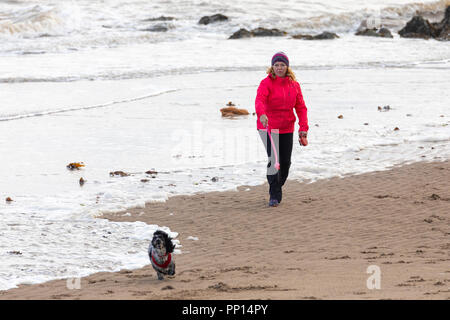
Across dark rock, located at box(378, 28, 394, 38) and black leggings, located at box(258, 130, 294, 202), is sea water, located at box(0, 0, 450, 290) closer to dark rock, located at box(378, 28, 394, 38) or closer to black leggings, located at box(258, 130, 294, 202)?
black leggings, located at box(258, 130, 294, 202)

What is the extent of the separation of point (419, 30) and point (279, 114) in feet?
103

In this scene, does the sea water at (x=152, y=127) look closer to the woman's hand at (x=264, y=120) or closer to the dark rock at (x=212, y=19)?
the woman's hand at (x=264, y=120)

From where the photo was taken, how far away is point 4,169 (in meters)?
9.55

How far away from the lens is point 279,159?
7914 millimetres

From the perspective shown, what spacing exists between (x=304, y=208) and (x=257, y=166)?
2221 mm

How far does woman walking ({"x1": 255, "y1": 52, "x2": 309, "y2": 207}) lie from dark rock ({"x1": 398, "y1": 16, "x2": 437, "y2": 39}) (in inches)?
1199

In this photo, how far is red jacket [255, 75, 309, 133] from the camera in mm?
7438

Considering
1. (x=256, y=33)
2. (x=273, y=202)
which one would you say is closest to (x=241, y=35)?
(x=256, y=33)

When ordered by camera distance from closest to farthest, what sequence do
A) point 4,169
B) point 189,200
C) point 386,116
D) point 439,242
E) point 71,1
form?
point 439,242 → point 189,200 → point 4,169 → point 386,116 → point 71,1

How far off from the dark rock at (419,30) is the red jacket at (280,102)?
30.5m

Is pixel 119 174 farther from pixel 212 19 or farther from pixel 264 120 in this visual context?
pixel 212 19

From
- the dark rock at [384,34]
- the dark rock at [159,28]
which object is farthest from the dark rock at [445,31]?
the dark rock at [159,28]

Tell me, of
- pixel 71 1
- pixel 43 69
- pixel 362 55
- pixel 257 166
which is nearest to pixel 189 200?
pixel 257 166
